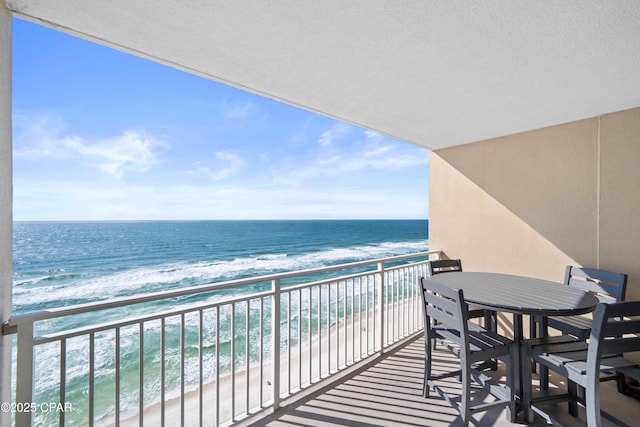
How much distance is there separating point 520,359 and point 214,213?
1121 inches

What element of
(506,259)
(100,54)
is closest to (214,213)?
(100,54)

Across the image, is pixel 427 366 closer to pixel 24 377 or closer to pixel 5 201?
pixel 24 377

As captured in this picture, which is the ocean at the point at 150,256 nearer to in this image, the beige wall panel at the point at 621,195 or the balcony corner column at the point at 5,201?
the balcony corner column at the point at 5,201

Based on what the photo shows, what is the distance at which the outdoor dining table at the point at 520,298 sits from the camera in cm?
184

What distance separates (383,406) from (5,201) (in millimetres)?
2563

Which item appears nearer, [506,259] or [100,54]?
[506,259]

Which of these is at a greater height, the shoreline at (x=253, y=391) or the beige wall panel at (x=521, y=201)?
the beige wall panel at (x=521, y=201)

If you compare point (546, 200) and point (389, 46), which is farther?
point (546, 200)

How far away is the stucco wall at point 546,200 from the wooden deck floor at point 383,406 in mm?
1201

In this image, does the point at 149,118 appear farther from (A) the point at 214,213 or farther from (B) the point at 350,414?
(B) the point at 350,414

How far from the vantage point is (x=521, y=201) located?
337cm

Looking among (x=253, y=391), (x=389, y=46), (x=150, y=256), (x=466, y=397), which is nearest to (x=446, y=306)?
(x=466, y=397)

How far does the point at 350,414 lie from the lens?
2131mm

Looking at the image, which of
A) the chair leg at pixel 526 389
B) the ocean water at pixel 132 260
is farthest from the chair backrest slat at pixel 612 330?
the ocean water at pixel 132 260
